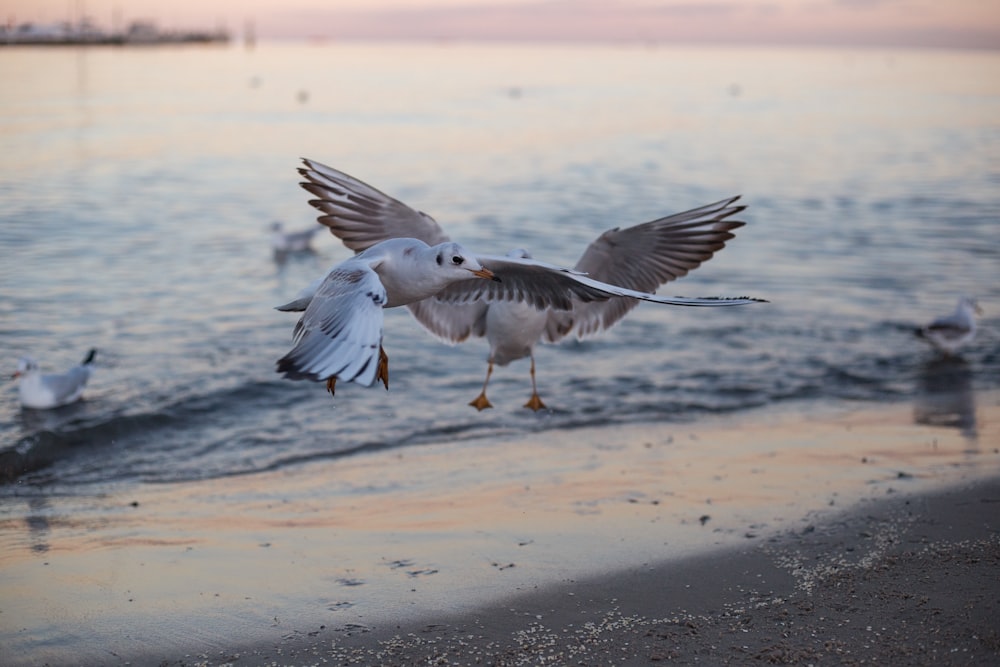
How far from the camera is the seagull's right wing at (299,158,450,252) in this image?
7746 mm

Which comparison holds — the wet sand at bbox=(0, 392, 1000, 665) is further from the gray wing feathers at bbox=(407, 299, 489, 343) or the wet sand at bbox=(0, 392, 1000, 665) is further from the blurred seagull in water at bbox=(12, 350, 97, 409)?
the blurred seagull in water at bbox=(12, 350, 97, 409)

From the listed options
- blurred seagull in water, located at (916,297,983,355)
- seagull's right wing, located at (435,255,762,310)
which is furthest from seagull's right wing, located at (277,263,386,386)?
blurred seagull in water, located at (916,297,983,355)

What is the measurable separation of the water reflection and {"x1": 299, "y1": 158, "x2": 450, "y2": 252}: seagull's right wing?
16.1 feet

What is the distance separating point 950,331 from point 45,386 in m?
9.43

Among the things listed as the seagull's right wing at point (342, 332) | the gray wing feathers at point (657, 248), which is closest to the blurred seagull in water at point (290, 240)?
the gray wing feathers at point (657, 248)

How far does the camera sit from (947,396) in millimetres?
10992

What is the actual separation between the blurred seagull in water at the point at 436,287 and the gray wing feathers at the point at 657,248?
10 mm

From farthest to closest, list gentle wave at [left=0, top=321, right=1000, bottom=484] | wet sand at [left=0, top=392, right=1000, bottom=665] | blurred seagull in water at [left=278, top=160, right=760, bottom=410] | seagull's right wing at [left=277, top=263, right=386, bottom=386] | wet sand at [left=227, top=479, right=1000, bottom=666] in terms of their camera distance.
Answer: gentle wave at [left=0, top=321, right=1000, bottom=484], wet sand at [left=0, top=392, right=1000, bottom=665], wet sand at [left=227, top=479, right=1000, bottom=666], blurred seagull in water at [left=278, top=160, right=760, bottom=410], seagull's right wing at [left=277, top=263, right=386, bottom=386]

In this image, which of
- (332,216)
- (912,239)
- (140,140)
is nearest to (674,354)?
(332,216)

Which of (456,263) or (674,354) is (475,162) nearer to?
(674,354)

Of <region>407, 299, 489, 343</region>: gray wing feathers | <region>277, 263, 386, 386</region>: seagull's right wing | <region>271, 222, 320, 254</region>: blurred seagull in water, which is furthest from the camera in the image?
<region>271, 222, 320, 254</region>: blurred seagull in water

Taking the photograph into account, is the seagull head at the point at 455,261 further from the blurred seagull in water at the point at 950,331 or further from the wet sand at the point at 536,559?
the blurred seagull in water at the point at 950,331

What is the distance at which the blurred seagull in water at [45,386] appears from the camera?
34.2 ft

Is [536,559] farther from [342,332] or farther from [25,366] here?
[25,366]
